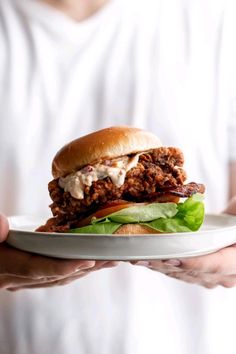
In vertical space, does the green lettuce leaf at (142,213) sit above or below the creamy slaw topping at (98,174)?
below

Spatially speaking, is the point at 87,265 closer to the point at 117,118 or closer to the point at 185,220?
the point at 185,220

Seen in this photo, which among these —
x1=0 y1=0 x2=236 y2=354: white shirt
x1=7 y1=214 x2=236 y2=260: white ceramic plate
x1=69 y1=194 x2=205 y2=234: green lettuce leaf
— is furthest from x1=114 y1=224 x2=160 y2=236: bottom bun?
x1=0 y1=0 x2=236 y2=354: white shirt

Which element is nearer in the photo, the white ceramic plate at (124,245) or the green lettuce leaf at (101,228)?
the white ceramic plate at (124,245)

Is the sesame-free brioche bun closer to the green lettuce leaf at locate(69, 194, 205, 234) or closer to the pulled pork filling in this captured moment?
the pulled pork filling

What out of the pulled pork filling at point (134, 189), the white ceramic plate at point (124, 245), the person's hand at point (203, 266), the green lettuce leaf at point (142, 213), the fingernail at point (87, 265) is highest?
the pulled pork filling at point (134, 189)

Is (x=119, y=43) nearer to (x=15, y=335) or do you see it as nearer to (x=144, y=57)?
(x=144, y=57)

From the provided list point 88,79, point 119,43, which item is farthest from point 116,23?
point 88,79

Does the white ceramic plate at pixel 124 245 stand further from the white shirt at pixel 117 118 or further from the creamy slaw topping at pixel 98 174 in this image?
the white shirt at pixel 117 118

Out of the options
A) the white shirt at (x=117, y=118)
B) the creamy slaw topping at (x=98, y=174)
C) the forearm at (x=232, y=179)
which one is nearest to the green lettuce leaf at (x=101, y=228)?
the creamy slaw topping at (x=98, y=174)
